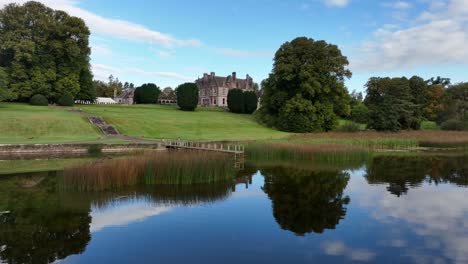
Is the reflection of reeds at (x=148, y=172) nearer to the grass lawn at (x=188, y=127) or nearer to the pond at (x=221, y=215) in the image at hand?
the pond at (x=221, y=215)

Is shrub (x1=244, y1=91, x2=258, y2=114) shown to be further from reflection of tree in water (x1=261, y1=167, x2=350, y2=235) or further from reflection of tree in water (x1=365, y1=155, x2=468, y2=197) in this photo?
reflection of tree in water (x1=261, y1=167, x2=350, y2=235)

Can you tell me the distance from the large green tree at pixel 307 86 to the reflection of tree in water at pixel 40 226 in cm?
3602

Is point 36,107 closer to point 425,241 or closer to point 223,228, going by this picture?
point 223,228

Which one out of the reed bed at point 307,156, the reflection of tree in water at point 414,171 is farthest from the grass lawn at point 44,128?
the reflection of tree in water at point 414,171

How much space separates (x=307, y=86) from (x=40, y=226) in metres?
39.6

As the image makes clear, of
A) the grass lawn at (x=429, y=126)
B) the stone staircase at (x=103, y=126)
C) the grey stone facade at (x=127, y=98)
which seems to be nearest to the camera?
the stone staircase at (x=103, y=126)

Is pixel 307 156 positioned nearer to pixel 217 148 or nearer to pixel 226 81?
pixel 217 148

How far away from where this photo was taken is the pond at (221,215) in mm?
8281

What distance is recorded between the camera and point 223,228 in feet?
33.0

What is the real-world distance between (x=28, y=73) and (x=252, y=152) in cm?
4078

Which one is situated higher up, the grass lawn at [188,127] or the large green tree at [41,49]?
the large green tree at [41,49]

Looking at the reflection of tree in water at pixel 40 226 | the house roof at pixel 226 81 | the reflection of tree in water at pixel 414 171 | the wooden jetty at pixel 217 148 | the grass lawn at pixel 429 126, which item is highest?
the house roof at pixel 226 81

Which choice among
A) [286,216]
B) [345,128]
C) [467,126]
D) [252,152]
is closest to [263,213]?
[286,216]

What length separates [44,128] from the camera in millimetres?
35094
